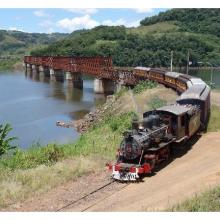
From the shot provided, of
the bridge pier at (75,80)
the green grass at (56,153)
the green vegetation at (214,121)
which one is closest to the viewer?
the green grass at (56,153)

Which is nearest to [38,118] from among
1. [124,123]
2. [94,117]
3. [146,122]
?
[94,117]

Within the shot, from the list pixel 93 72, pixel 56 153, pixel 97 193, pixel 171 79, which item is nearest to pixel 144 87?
pixel 171 79

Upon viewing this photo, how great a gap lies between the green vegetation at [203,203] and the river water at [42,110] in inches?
1046

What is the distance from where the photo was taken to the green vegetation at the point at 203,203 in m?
16.5

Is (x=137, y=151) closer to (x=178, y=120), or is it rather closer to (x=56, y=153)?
(x=178, y=120)

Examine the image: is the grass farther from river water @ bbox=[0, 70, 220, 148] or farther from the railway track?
river water @ bbox=[0, 70, 220, 148]

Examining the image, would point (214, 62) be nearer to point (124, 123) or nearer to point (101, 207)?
point (124, 123)

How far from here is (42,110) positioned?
69.5 metres

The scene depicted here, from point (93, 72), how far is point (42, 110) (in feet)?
87.8

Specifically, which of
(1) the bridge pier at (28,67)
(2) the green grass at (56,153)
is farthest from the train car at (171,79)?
(1) the bridge pier at (28,67)

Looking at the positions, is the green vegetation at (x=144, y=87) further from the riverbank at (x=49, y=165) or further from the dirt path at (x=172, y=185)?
the dirt path at (x=172, y=185)

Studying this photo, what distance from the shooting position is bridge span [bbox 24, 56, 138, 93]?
3211 inches

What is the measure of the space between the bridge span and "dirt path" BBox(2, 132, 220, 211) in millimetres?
52592

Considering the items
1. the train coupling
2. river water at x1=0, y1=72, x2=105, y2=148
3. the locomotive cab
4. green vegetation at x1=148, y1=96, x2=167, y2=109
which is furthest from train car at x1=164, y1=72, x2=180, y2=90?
the train coupling
